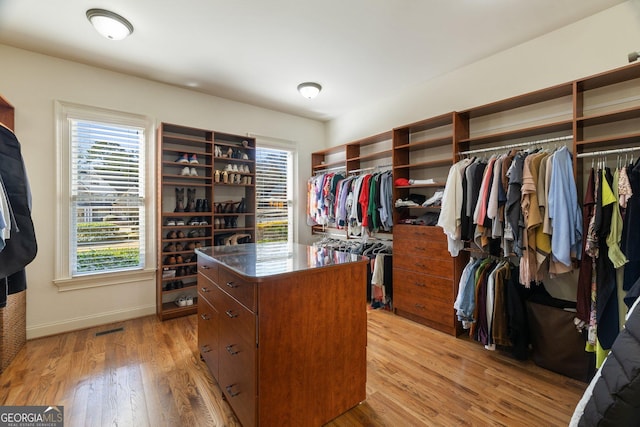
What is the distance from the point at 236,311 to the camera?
1.61m

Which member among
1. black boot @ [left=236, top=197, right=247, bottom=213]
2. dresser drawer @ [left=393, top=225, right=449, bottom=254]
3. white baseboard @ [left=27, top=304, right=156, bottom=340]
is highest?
black boot @ [left=236, top=197, right=247, bottom=213]

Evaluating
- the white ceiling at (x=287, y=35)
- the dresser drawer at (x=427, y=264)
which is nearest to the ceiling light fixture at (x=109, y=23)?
the white ceiling at (x=287, y=35)

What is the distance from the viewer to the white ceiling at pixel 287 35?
2.20m

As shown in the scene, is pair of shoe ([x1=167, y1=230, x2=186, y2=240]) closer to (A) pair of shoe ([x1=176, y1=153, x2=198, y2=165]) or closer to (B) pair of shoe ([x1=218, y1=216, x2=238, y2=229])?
(B) pair of shoe ([x1=218, y1=216, x2=238, y2=229])

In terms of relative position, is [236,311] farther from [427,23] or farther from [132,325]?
[427,23]

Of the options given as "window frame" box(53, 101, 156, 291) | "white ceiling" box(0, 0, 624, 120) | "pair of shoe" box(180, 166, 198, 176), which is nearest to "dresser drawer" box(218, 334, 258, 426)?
"window frame" box(53, 101, 156, 291)

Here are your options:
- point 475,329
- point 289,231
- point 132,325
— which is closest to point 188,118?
point 289,231

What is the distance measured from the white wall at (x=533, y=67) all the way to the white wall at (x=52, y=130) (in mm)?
3136

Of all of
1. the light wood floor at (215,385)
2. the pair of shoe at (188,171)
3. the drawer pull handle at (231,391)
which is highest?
the pair of shoe at (188,171)

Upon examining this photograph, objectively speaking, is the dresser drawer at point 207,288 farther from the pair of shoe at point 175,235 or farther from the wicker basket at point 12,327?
the wicker basket at point 12,327

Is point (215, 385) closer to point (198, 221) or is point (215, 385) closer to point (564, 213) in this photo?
point (198, 221)

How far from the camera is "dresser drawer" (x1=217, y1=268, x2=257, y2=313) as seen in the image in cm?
143

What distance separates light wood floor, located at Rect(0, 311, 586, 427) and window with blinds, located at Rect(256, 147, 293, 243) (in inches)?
81.8

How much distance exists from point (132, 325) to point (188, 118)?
2.62 meters
